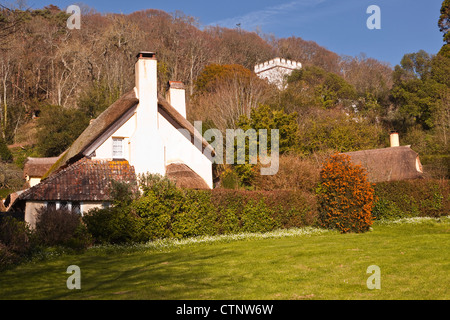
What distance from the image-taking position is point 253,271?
399 inches

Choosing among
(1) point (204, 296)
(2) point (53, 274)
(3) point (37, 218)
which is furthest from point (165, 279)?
(3) point (37, 218)

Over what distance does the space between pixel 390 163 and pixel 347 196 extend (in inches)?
403

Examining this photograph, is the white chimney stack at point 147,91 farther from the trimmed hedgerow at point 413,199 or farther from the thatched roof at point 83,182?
the trimmed hedgerow at point 413,199

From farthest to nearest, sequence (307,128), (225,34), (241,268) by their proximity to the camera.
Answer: (225,34)
(307,128)
(241,268)

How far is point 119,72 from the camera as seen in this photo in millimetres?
50562

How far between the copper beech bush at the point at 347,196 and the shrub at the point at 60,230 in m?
9.49

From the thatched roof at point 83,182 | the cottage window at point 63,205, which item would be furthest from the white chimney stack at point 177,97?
the cottage window at point 63,205

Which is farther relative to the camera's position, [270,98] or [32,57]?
[32,57]

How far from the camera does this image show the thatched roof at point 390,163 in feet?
84.2

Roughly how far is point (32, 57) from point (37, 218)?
1711 inches

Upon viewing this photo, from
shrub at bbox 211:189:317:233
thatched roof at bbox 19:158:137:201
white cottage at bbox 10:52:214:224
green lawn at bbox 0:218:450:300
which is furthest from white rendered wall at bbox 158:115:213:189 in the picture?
green lawn at bbox 0:218:450:300

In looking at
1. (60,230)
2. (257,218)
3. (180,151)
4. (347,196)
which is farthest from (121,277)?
(180,151)

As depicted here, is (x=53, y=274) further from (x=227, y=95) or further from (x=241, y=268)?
(x=227, y=95)

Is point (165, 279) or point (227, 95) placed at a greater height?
point (227, 95)
